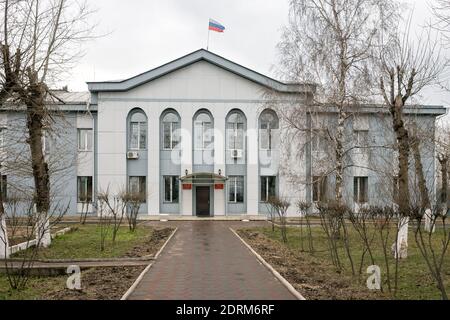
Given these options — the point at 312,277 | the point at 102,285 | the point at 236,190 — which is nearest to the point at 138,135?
the point at 236,190

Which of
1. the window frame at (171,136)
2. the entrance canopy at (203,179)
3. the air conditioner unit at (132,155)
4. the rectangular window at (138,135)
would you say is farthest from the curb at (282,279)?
the rectangular window at (138,135)

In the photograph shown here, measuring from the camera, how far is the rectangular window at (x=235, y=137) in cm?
3322

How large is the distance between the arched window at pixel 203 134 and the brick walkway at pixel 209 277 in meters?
16.5

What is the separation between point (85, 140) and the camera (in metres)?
33.8

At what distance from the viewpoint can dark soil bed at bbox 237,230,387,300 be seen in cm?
878

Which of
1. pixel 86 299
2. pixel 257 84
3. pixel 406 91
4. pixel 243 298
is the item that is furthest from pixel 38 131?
pixel 257 84

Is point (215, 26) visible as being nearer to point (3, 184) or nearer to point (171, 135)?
point (171, 135)

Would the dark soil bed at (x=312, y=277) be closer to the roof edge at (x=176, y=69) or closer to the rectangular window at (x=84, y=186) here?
the roof edge at (x=176, y=69)

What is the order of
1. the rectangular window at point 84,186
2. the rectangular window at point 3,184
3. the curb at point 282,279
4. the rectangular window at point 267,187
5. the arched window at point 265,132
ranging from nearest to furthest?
the curb at point 282,279 < the rectangular window at point 3,184 < the arched window at point 265,132 < the rectangular window at point 267,187 < the rectangular window at point 84,186

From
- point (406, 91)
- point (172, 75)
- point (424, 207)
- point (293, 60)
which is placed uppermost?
point (172, 75)

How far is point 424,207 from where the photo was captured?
887 cm
